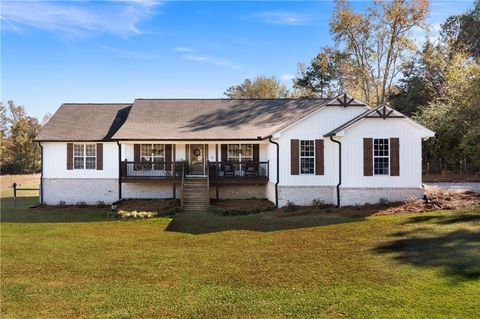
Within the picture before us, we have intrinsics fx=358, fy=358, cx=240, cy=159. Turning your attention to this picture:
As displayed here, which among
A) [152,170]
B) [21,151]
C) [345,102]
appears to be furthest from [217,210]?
[21,151]

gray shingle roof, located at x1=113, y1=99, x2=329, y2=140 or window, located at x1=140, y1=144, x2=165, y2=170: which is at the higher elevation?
gray shingle roof, located at x1=113, y1=99, x2=329, y2=140

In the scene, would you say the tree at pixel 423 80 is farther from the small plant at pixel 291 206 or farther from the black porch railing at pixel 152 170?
the black porch railing at pixel 152 170

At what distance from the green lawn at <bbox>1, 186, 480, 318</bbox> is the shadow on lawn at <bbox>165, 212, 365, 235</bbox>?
0.30 feet

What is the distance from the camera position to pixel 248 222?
50.8 feet

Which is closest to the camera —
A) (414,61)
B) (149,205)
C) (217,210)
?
(217,210)

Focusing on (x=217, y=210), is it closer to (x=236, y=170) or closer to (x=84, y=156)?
(x=236, y=170)

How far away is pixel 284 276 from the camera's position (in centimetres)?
852

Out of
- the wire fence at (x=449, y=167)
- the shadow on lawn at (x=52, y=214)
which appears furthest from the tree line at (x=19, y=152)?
the wire fence at (x=449, y=167)

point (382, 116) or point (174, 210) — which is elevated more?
point (382, 116)

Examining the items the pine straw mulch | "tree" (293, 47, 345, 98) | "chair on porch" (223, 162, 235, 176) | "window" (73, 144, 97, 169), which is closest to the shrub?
"chair on porch" (223, 162, 235, 176)

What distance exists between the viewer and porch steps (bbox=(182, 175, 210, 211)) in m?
19.3

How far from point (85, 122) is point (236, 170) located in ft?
35.2

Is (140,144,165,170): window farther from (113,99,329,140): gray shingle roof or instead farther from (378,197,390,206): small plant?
(378,197,390,206): small plant

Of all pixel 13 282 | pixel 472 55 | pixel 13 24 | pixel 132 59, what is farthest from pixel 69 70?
pixel 472 55
